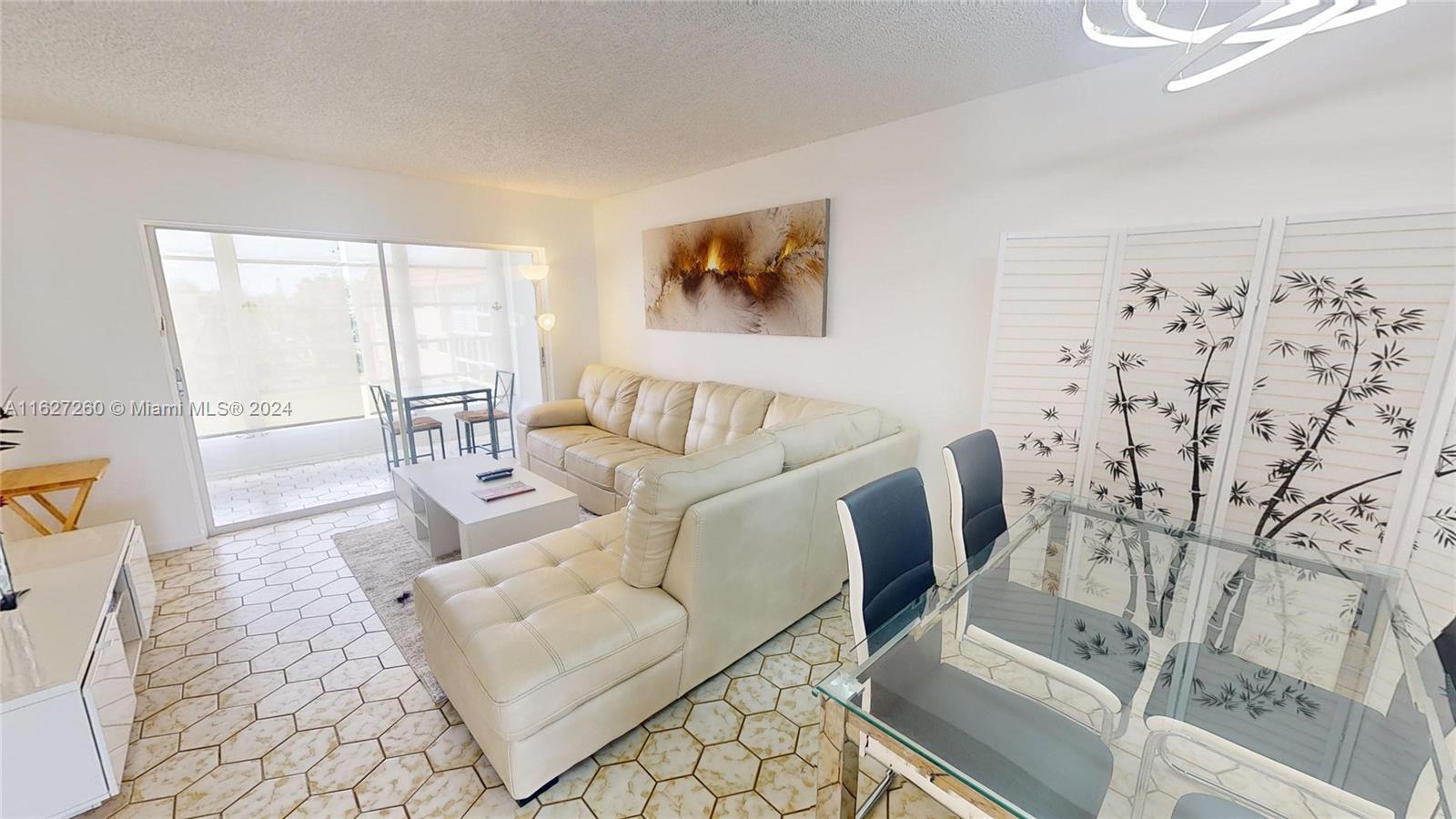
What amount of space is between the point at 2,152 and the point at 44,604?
7.66ft

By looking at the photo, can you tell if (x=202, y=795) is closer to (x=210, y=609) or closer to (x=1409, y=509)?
(x=210, y=609)

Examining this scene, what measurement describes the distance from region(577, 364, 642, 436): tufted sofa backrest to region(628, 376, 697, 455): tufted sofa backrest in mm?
102

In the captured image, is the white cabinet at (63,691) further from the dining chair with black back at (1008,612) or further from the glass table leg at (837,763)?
the dining chair with black back at (1008,612)

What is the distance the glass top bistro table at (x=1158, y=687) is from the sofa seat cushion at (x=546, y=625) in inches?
27.3

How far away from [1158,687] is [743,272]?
2.81m

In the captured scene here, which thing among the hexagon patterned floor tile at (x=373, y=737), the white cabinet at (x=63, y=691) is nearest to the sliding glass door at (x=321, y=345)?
the hexagon patterned floor tile at (x=373, y=737)

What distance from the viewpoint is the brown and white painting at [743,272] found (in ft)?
9.98

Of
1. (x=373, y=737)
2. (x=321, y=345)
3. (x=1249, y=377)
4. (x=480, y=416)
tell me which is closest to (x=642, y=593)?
(x=373, y=737)

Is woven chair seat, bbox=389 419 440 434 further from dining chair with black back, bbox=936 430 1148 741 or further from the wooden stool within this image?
dining chair with black back, bbox=936 430 1148 741

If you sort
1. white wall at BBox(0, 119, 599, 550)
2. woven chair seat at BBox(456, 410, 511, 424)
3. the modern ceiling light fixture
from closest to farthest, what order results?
the modern ceiling light fixture, white wall at BBox(0, 119, 599, 550), woven chair seat at BBox(456, 410, 511, 424)

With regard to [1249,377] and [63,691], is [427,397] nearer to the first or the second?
[63,691]

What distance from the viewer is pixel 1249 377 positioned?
1.77m

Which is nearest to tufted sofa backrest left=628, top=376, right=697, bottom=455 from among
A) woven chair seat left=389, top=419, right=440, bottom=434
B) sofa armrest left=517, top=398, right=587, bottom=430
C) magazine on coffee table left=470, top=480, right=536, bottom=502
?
sofa armrest left=517, top=398, right=587, bottom=430

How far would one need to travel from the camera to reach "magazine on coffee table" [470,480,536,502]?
2.68m
